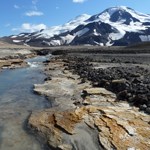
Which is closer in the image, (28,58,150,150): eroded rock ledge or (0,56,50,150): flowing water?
(28,58,150,150): eroded rock ledge

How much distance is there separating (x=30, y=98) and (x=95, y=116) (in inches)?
331

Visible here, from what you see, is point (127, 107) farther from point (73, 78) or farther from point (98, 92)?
point (73, 78)

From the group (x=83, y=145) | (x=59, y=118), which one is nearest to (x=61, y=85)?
(x=59, y=118)

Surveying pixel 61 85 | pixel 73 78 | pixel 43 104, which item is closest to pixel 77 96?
pixel 43 104

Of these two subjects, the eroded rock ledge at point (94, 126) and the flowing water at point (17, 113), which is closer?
the eroded rock ledge at point (94, 126)

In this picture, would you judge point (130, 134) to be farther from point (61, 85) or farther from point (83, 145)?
point (61, 85)

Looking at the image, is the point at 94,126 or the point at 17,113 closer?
the point at 94,126

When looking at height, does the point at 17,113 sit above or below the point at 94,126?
below

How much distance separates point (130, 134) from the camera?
14477 mm

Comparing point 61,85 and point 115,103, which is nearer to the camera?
point 115,103

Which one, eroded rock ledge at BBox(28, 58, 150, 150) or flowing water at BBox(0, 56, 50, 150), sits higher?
eroded rock ledge at BBox(28, 58, 150, 150)

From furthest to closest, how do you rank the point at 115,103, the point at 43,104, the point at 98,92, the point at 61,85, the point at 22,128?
the point at 61,85 < the point at 98,92 < the point at 43,104 < the point at 115,103 < the point at 22,128

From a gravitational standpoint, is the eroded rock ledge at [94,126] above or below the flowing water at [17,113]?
above

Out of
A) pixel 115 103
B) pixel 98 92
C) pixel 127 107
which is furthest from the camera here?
pixel 98 92
